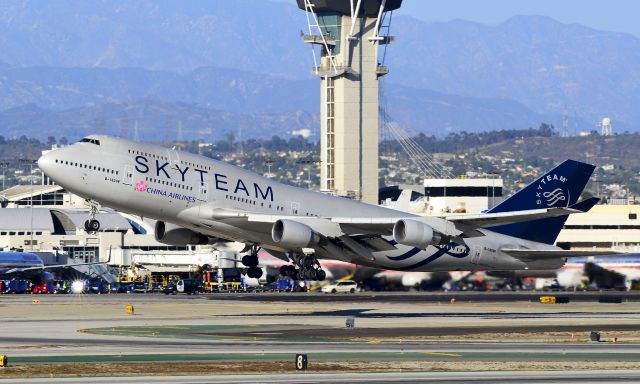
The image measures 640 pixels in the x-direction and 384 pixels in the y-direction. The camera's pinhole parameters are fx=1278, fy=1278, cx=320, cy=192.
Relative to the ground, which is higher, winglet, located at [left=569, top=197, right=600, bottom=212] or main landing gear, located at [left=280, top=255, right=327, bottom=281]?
winglet, located at [left=569, top=197, right=600, bottom=212]

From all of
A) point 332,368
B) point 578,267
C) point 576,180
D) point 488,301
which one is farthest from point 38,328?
point 578,267

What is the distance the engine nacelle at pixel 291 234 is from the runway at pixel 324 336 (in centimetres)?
484

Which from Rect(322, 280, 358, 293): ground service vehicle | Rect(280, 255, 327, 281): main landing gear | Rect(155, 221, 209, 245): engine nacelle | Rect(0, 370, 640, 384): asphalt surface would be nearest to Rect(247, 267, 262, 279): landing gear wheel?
Rect(155, 221, 209, 245): engine nacelle

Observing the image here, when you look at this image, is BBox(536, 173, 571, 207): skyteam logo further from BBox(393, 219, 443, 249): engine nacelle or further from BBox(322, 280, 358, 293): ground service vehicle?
BBox(322, 280, 358, 293): ground service vehicle

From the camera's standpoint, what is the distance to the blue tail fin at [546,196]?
89062 millimetres

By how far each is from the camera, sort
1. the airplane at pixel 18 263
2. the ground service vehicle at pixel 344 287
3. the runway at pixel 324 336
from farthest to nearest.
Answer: the airplane at pixel 18 263 < the ground service vehicle at pixel 344 287 < the runway at pixel 324 336

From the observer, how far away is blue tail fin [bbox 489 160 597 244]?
292ft

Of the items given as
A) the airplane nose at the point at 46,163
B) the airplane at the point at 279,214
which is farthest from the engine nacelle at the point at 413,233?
the airplane nose at the point at 46,163

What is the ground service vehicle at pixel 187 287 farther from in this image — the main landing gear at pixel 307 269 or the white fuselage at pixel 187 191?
the main landing gear at pixel 307 269

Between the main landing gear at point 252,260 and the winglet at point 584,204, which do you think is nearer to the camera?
the winglet at point 584,204

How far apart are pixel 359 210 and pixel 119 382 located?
3948 centimetres

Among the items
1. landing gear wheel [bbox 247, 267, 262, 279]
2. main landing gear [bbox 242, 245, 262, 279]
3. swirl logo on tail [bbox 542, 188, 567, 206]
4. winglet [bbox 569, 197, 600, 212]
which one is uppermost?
swirl logo on tail [bbox 542, 188, 567, 206]

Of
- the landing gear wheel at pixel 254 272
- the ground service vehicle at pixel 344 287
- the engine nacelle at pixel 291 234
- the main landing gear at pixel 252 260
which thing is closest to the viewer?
the engine nacelle at pixel 291 234

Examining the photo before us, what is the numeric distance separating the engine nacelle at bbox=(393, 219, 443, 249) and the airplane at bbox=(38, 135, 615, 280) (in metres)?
0.06
